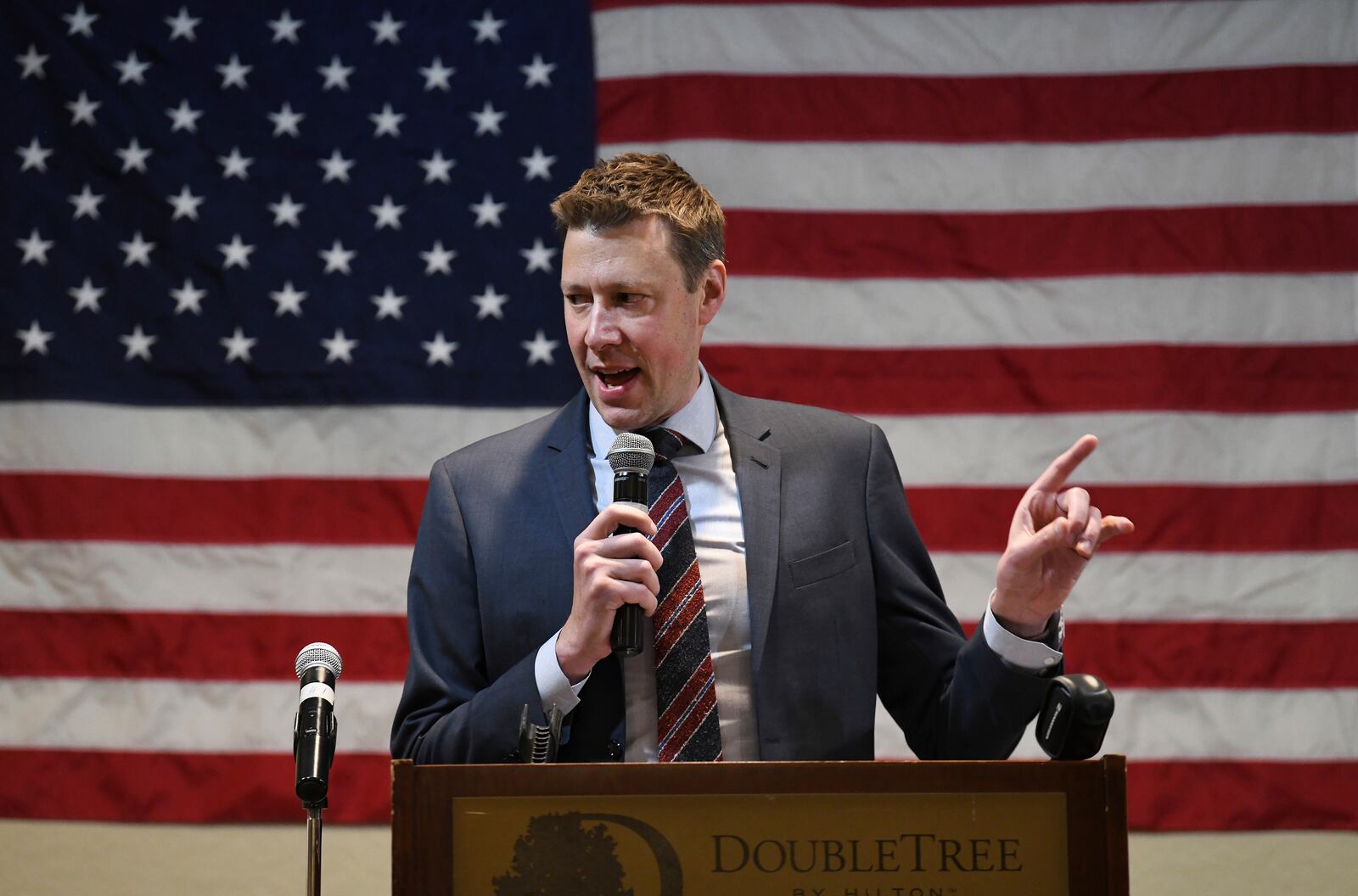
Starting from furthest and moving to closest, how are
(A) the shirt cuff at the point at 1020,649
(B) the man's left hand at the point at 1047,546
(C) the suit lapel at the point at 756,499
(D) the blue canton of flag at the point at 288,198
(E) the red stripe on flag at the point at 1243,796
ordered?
1. (D) the blue canton of flag at the point at 288,198
2. (E) the red stripe on flag at the point at 1243,796
3. (C) the suit lapel at the point at 756,499
4. (A) the shirt cuff at the point at 1020,649
5. (B) the man's left hand at the point at 1047,546

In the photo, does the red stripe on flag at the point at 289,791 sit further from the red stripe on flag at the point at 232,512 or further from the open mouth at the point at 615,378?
the open mouth at the point at 615,378

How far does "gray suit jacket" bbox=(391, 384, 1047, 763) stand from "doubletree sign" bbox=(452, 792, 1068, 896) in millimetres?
432

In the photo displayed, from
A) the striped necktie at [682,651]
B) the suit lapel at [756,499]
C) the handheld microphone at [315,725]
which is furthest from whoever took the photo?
the suit lapel at [756,499]

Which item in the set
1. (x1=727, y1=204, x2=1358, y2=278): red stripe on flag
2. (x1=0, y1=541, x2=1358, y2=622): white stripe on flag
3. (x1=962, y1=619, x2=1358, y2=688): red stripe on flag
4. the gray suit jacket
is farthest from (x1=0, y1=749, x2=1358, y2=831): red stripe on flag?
the gray suit jacket

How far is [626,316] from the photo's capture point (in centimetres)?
189

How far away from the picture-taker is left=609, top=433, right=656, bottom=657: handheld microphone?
1551mm

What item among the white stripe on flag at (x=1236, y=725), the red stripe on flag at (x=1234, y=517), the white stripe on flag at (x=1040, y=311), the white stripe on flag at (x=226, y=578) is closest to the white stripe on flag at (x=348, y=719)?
the white stripe on flag at (x=1236, y=725)

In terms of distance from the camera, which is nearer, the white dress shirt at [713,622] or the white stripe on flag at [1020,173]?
the white dress shirt at [713,622]

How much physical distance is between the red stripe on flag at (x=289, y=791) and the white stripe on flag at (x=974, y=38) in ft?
6.03

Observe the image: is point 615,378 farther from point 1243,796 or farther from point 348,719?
point 1243,796

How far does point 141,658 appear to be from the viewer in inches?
132

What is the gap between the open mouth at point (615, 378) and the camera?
1921 mm

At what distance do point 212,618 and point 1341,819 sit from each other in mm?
2939

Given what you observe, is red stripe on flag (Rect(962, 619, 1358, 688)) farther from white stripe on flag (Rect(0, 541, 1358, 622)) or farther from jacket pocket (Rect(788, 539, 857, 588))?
jacket pocket (Rect(788, 539, 857, 588))
